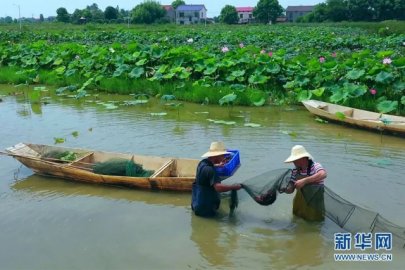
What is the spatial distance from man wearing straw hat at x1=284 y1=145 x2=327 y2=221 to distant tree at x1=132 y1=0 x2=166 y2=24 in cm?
5699

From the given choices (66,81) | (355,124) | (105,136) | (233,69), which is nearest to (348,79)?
(355,124)

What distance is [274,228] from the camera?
529 centimetres

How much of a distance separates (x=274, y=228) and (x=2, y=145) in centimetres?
569

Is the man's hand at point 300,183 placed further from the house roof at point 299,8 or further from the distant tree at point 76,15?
the house roof at point 299,8

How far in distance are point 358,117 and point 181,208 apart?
5385 mm

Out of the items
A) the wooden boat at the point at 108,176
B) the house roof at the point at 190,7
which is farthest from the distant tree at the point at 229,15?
the wooden boat at the point at 108,176

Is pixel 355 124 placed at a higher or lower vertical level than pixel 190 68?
lower

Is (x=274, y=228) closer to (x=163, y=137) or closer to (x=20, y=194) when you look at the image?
(x=20, y=194)

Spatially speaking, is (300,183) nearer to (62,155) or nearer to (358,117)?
(62,155)

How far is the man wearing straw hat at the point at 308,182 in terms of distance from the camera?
491 centimetres

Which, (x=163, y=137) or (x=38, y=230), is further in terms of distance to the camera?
(x=163, y=137)

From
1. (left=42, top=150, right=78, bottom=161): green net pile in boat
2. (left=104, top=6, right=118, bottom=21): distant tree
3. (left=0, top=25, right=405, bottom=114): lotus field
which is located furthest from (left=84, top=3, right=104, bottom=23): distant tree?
(left=42, top=150, right=78, bottom=161): green net pile in boat

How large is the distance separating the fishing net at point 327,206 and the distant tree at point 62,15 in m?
61.4

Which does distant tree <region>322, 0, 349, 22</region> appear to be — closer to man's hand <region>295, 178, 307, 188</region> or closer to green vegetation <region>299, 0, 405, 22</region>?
green vegetation <region>299, 0, 405, 22</region>
